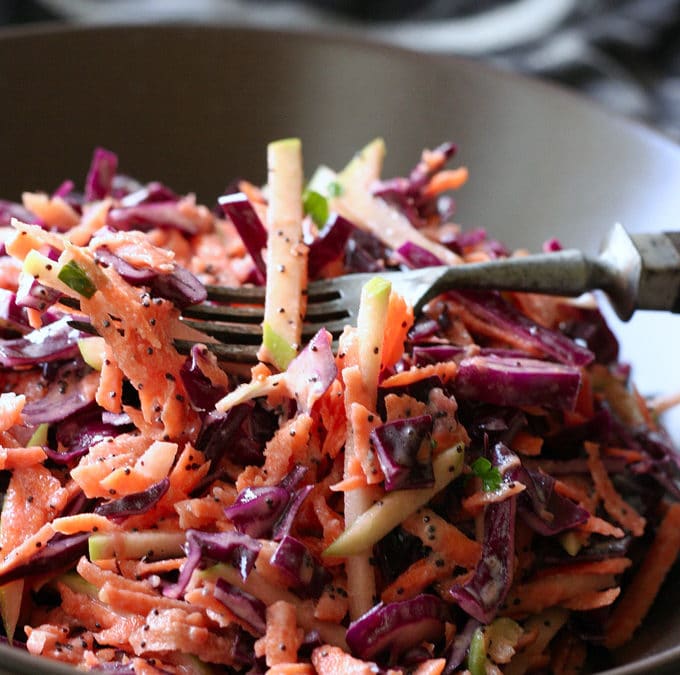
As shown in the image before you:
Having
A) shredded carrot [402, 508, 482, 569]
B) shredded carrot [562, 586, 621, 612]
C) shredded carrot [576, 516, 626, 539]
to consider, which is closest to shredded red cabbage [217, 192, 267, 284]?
shredded carrot [402, 508, 482, 569]

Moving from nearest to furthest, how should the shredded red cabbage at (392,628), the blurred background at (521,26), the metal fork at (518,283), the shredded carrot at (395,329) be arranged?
the shredded red cabbage at (392,628) → the shredded carrot at (395,329) → the metal fork at (518,283) → the blurred background at (521,26)

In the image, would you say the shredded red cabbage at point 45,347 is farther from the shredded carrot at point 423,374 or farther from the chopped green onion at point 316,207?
the chopped green onion at point 316,207

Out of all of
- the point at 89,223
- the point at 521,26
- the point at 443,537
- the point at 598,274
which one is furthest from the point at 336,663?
the point at 521,26

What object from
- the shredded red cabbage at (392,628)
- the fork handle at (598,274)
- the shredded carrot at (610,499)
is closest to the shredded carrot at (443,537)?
the shredded red cabbage at (392,628)

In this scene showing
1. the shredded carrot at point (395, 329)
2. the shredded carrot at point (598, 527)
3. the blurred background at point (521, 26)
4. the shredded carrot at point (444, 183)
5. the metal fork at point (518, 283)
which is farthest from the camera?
the blurred background at point (521, 26)

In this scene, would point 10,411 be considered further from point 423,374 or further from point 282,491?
point 423,374

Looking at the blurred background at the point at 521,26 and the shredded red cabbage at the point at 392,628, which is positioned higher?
the blurred background at the point at 521,26
